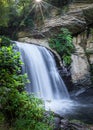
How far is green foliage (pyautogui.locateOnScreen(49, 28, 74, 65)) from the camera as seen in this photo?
663 inches

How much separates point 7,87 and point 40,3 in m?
14.7

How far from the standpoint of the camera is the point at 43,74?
15195 mm

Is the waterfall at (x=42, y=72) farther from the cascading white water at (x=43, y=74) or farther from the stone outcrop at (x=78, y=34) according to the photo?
the stone outcrop at (x=78, y=34)

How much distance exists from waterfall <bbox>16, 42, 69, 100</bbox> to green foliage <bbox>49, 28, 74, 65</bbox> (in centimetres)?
81

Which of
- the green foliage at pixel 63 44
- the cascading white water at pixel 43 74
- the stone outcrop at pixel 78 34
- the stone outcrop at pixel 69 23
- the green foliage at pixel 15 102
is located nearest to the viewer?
the green foliage at pixel 15 102

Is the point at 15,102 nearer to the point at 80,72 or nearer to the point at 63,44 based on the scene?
the point at 80,72

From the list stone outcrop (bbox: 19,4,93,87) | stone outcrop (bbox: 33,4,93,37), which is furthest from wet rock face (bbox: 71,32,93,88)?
stone outcrop (bbox: 33,4,93,37)

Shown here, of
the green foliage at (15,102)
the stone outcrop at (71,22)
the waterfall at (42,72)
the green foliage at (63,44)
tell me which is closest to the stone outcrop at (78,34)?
the stone outcrop at (71,22)

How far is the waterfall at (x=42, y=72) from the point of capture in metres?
14.4

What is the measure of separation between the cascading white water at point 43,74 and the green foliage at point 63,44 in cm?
81

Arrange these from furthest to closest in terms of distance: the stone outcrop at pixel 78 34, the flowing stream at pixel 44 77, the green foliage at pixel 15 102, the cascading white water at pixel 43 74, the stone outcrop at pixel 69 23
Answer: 1. the stone outcrop at pixel 69 23
2. the stone outcrop at pixel 78 34
3. the cascading white water at pixel 43 74
4. the flowing stream at pixel 44 77
5. the green foliage at pixel 15 102

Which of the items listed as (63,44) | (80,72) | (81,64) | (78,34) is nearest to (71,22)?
(78,34)

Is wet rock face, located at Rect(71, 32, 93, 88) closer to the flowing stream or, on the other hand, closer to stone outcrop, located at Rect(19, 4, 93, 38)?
stone outcrop, located at Rect(19, 4, 93, 38)

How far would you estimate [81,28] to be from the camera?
1820cm
